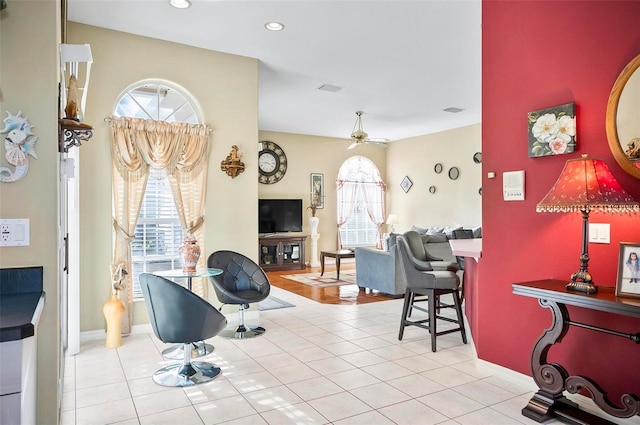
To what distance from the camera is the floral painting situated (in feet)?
8.89

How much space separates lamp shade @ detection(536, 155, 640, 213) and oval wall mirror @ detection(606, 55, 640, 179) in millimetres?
116

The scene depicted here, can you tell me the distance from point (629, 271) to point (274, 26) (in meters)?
3.50

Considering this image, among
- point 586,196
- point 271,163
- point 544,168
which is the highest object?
point 271,163

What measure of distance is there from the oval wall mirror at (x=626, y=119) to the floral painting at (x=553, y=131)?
23cm

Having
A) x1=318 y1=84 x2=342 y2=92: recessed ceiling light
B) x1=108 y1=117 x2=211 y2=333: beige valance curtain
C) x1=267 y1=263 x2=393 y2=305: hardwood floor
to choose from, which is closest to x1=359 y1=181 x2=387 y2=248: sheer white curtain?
x1=267 y1=263 x2=393 y2=305: hardwood floor

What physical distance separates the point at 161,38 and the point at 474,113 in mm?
5617

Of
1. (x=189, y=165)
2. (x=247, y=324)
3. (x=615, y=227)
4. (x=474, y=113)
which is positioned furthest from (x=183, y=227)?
(x=474, y=113)

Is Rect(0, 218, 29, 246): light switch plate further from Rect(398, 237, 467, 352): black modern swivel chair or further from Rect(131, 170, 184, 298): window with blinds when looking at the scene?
Rect(398, 237, 467, 352): black modern swivel chair

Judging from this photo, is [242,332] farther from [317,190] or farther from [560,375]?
[317,190]

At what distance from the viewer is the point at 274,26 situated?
4125 mm

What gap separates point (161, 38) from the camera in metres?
4.46

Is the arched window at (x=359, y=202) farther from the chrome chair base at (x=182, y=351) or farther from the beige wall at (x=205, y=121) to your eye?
the chrome chair base at (x=182, y=351)

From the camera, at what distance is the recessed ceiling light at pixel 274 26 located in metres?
4.06

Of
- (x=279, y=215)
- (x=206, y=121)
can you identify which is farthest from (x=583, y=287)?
(x=279, y=215)
